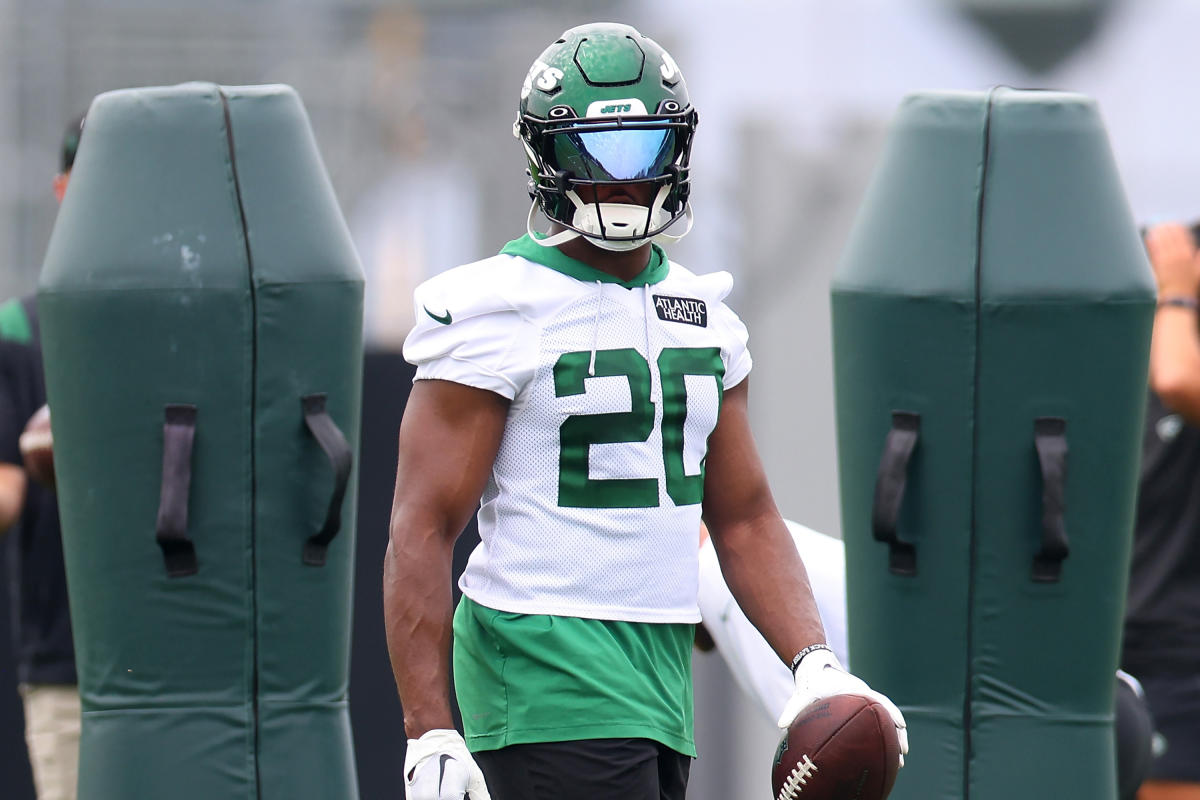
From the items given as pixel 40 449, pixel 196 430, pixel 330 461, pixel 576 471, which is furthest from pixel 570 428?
pixel 40 449

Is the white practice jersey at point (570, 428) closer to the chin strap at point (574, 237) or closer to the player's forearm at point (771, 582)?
the chin strap at point (574, 237)

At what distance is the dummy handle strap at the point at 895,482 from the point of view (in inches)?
171

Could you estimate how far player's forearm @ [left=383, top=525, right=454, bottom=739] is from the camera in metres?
3.01

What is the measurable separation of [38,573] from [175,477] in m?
1.19

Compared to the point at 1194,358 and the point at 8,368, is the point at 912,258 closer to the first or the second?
the point at 1194,358

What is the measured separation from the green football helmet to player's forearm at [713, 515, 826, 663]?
54 cm

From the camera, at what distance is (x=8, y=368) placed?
517 cm

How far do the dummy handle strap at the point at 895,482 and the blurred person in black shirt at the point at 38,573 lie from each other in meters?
2.18

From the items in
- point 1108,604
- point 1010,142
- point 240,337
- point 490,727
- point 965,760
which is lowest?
point 965,760

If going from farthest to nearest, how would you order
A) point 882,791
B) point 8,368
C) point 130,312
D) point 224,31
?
point 224,31 → point 8,368 → point 130,312 → point 882,791

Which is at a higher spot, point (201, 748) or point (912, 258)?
point (912, 258)

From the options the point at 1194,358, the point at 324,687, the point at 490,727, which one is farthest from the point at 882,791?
the point at 1194,358

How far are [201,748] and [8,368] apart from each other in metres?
1.38

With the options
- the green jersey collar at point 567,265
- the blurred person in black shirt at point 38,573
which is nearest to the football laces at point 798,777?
the green jersey collar at point 567,265
